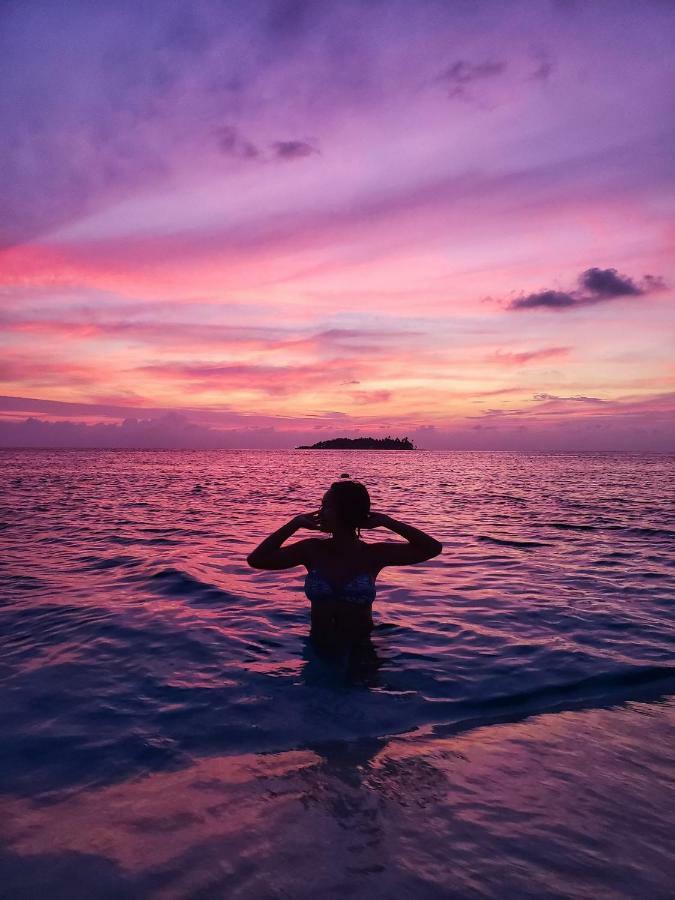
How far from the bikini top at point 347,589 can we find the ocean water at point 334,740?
28.6 inches

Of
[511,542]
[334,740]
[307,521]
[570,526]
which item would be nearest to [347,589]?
[307,521]

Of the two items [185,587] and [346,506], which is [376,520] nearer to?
[346,506]

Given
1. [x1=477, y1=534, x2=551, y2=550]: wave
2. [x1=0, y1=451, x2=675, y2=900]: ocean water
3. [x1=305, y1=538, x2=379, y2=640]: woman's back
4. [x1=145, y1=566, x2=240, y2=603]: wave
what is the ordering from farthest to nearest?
[x1=477, y1=534, x2=551, y2=550]: wave, [x1=145, y1=566, x2=240, y2=603]: wave, [x1=305, y1=538, x2=379, y2=640]: woman's back, [x1=0, y1=451, x2=675, y2=900]: ocean water

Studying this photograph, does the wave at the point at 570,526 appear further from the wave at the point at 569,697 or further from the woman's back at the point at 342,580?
the woman's back at the point at 342,580

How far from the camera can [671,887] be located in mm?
3062

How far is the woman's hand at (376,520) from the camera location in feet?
19.8

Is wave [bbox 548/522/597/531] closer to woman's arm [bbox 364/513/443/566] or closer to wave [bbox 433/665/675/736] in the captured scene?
wave [bbox 433/665/675/736]

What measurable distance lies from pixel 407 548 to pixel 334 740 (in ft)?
7.40

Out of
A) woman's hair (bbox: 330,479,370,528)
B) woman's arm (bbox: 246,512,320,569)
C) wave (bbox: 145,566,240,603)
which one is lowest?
wave (bbox: 145,566,240,603)

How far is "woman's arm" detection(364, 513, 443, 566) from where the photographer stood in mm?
6312

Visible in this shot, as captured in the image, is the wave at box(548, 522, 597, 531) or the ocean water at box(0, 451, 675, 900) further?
the wave at box(548, 522, 597, 531)

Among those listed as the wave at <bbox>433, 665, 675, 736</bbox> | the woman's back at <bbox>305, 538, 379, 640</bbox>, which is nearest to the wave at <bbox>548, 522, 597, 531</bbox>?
the wave at <bbox>433, 665, 675, 736</bbox>

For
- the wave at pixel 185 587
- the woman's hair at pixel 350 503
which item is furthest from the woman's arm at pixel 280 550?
the wave at pixel 185 587

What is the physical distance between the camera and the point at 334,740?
4.82m
